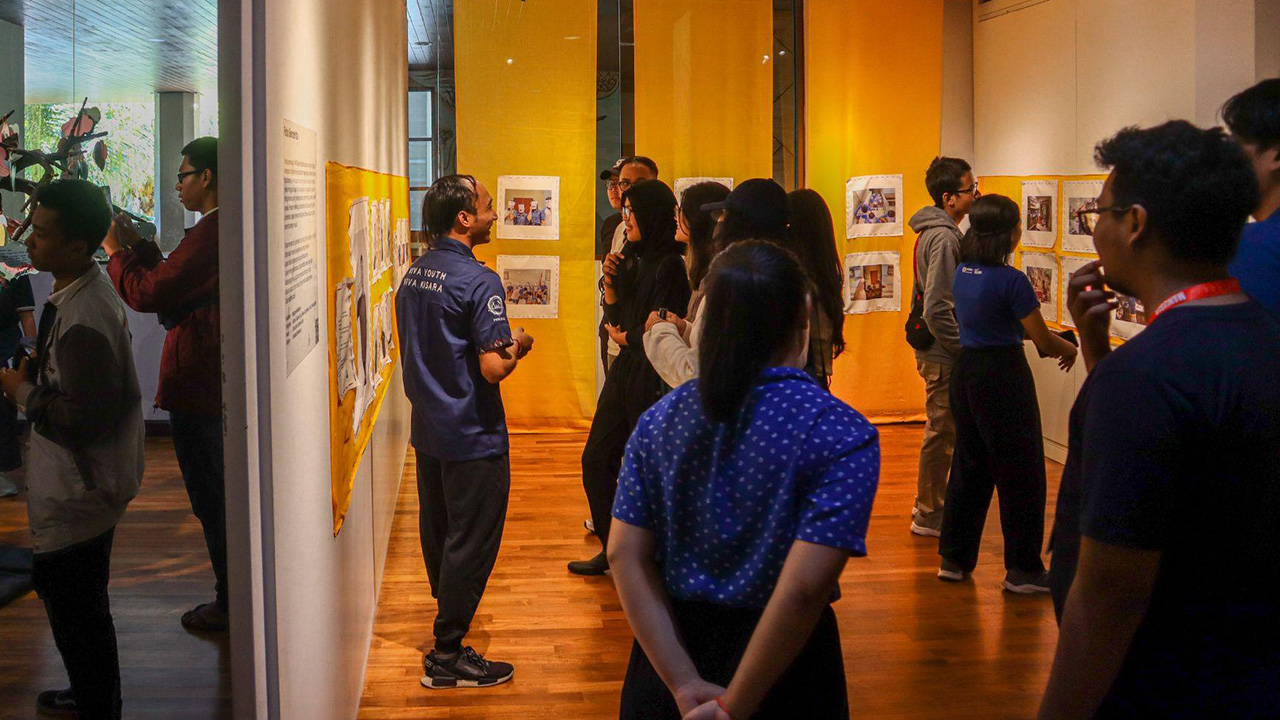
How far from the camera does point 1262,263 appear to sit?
86.0 inches

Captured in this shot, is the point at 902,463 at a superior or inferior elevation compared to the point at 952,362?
inferior

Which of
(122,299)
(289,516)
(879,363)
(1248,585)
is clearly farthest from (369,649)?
(879,363)

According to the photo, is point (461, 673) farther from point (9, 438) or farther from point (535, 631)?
point (9, 438)

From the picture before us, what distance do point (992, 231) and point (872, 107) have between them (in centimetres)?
431

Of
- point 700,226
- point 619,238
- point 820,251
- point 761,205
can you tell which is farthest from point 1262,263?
point 619,238

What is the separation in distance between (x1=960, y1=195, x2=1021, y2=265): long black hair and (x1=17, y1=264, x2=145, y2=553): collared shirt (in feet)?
12.9

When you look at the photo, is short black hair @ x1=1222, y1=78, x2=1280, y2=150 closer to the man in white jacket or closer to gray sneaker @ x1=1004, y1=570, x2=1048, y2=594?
the man in white jacket

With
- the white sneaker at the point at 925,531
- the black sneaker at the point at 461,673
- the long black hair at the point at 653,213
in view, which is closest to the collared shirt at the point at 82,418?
the black sneaker at the point at 461,673

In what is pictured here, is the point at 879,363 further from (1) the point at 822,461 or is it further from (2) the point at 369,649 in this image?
(1) the point at 822,461

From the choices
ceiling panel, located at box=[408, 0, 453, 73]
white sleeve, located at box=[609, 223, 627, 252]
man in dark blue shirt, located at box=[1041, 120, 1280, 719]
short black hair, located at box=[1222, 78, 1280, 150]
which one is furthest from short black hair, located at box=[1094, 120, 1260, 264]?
ceiling panel, located at box=[408, 0, 453, 73]

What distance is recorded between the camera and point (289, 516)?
94.4 inches

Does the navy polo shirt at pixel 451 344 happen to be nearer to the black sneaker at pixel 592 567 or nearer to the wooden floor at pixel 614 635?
the wooden floor at pixel 614 635

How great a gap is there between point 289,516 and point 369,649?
2.20 metres

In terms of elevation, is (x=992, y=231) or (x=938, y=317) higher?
(x=992, y=231)
